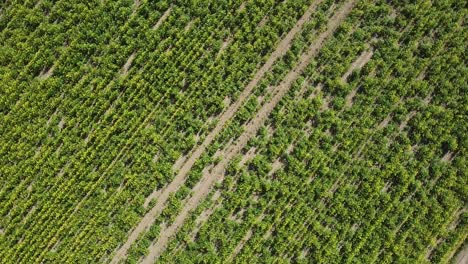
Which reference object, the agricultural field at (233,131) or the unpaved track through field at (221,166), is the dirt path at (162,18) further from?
the unpaved track through field at (221,166)

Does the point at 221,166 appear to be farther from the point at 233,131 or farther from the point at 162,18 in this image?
the point at 162,18

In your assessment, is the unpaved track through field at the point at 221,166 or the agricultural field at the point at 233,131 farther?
the unpaved track through field at the point at 221,166

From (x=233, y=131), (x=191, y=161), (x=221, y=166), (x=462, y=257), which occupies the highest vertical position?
(x=462, y=257)

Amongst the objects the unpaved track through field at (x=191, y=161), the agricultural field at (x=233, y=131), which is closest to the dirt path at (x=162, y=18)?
the agricultural field at (x=233, y=131)

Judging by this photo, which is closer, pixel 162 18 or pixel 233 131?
pixel 233 131

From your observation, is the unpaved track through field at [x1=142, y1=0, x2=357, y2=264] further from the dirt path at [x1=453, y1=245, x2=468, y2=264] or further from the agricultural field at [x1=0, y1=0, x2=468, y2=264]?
the dirt path at [x1=453, y1=245, x2=468, y2=264]

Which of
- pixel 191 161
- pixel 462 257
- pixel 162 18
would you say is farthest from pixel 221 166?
pixel 462 257

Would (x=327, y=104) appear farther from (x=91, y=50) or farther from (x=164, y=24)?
(x=91, y=50)

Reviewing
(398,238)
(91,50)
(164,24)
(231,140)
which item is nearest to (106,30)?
(91,50)

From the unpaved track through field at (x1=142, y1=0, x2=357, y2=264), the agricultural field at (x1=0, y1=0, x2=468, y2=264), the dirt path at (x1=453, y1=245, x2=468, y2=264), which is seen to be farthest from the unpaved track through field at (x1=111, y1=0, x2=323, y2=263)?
the dirt path at (x1=453, y1=245, x2=468, y2=264)
